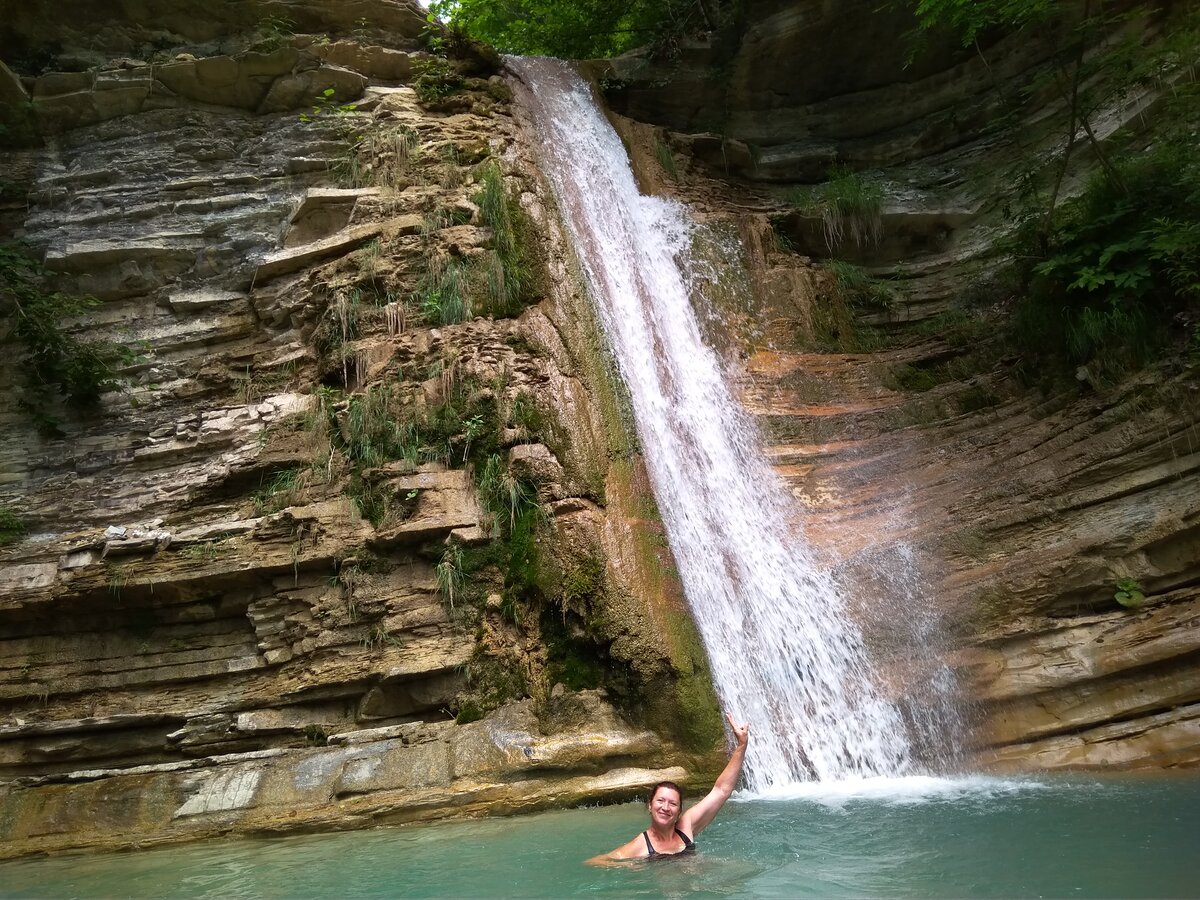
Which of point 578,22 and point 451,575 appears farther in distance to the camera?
point 578,22

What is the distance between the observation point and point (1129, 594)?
Result: 6.77 metres

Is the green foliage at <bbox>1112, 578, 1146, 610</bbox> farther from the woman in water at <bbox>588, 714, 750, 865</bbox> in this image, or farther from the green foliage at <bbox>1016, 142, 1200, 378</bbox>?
the woman in water at <bbox>588, 714, 750, 865</bbox>

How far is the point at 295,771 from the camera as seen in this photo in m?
6.44

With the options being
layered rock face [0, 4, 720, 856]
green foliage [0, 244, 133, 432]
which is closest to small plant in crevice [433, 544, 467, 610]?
layered rock face [0, 4, 720, 856]

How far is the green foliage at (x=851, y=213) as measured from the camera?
494 inches

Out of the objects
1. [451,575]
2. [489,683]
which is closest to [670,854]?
[489,683]

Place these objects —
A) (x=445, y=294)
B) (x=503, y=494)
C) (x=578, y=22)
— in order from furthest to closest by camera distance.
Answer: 1. (x=578, y=22)
2. (x=445, y=294)
3. (x=503, y=494)

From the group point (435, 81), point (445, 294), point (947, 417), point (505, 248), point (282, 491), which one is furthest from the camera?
point (435, 81)

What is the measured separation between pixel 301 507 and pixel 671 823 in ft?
16.3

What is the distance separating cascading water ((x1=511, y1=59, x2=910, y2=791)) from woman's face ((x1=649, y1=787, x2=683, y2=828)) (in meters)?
1.98

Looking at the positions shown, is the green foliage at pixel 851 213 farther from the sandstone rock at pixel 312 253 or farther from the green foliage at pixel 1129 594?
the green foliage at pixel 1129 594

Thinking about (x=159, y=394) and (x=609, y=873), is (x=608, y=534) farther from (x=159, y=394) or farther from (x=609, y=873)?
(x=159, y=394)

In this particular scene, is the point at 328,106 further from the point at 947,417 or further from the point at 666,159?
the point at 947,417

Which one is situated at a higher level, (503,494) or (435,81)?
(435,81)
